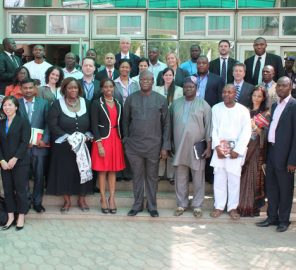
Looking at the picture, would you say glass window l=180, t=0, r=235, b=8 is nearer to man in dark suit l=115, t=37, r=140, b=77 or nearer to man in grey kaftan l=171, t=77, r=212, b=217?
man in dark suit l=115, t=37, r=140, b=77

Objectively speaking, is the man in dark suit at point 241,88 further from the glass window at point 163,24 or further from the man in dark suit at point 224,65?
the glass window at point 163,24

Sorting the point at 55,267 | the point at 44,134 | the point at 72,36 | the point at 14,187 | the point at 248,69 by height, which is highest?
the point at 72,36

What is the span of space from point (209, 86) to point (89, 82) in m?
1.80

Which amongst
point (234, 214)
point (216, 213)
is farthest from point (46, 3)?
point (234, 214)

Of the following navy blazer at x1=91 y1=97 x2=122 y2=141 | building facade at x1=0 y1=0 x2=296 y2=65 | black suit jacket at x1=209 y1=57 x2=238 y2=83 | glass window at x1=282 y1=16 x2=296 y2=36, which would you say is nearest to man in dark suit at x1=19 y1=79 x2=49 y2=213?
navy blazer at x1=91 y1=97 x2=122 y2=141

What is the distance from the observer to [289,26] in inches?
436

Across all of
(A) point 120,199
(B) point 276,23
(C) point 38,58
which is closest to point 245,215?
(A) point 120,199

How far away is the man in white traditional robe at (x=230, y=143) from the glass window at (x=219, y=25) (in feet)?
16.6

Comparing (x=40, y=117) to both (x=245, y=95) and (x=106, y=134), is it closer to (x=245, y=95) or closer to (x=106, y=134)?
(x=106, y=134)

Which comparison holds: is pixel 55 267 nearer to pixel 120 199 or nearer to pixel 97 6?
pixel 120 199

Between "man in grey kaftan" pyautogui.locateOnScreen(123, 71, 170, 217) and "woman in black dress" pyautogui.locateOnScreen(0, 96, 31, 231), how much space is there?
53.2 inches

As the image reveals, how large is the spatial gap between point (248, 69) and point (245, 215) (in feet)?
8.11

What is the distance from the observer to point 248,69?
7.70m

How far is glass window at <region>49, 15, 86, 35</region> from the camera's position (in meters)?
11.3
